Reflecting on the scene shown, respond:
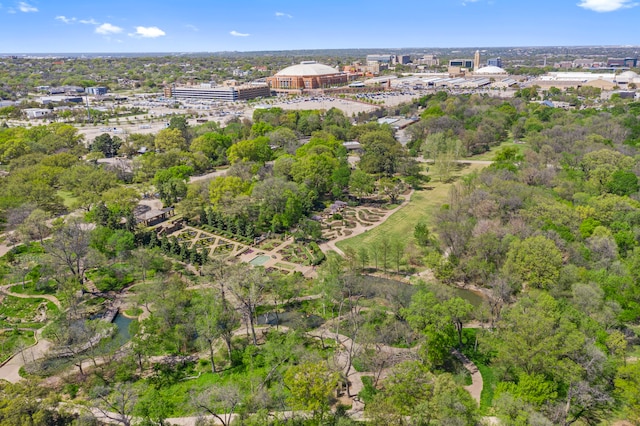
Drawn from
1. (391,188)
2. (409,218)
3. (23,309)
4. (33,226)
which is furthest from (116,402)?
(391,188)

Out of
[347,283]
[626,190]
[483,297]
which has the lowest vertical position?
[483,297]

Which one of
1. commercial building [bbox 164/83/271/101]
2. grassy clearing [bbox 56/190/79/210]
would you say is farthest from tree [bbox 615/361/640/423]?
commercial building [bbox 164/83/271/101]

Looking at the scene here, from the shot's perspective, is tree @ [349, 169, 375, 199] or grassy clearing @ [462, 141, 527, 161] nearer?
tree @ [349, 169, 375, 199]

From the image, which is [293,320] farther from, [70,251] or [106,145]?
[106,145]

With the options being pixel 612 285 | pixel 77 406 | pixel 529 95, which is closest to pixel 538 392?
pixel 612 285

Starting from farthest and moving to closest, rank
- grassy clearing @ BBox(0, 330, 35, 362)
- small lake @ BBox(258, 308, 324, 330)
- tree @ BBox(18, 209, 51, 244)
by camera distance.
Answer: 1. tree @ BBox(18, 209, 51, 244)
2. small lake @ BBox(258, 308, 324, 330)
3. grassy clearing @ BBox(0, 330, 35, 362)

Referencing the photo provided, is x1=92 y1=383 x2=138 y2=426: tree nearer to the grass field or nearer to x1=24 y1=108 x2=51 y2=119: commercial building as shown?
the grass field

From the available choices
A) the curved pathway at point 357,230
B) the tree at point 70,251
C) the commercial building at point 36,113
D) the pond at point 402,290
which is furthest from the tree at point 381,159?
the commercial building at point 36,113

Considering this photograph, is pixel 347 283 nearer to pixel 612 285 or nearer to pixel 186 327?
pixel 186 327
